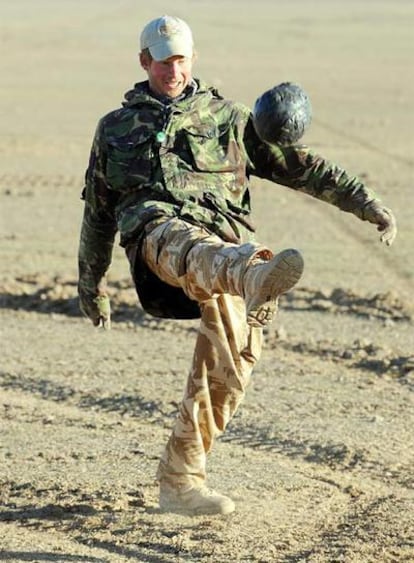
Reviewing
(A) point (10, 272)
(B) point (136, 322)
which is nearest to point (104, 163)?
(B) point (136, 322)

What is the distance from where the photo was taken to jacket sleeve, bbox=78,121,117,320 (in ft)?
20.6

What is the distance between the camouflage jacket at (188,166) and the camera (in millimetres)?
6105

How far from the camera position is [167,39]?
20.3 ft

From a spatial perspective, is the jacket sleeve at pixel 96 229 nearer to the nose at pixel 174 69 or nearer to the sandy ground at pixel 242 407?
the nose at pixel 174 69

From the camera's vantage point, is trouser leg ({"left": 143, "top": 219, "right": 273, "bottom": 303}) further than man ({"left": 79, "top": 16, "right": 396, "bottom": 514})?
No

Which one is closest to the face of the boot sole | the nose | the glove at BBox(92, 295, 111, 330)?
the nose

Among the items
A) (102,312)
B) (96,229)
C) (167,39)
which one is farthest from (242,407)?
(167,39)

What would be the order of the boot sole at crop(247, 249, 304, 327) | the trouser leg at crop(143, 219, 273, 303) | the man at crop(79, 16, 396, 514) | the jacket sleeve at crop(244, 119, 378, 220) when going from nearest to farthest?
the boot sole at crop(247, 249, 304, 327) → the trouser leg at crop(143, 219, 273, 303) → the man at crop(79, 16, 396, 514) → the jacket sleeve at crop(244, 119, 378, 220)

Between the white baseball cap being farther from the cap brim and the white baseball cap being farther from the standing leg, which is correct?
the standing leg

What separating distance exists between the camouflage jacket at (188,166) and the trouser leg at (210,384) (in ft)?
1.05

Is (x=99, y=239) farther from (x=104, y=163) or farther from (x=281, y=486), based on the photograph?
(x=281, y=486)

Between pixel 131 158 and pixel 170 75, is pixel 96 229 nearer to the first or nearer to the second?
pixel 131 158

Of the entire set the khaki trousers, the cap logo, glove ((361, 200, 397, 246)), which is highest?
the cap logo

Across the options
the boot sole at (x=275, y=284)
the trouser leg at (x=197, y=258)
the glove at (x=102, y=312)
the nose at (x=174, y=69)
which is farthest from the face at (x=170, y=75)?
the boot sole at (x=275, y=284)
